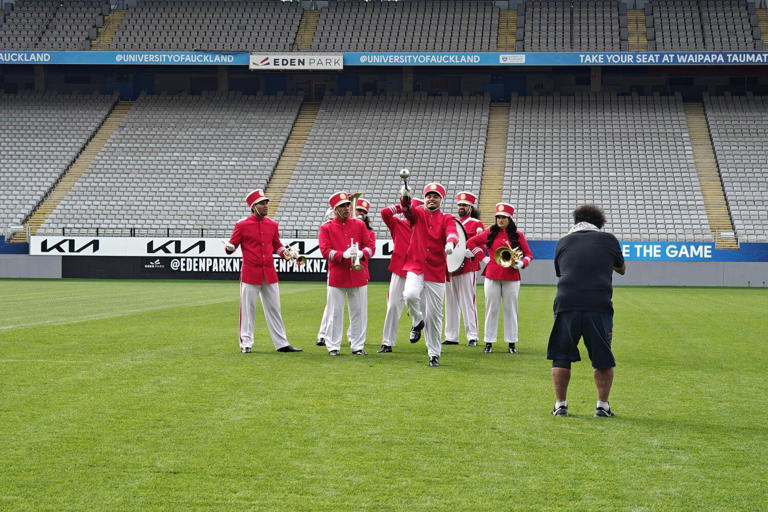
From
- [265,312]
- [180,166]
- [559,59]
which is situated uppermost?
[559,59]

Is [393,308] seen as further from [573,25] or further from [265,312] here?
[573,25]

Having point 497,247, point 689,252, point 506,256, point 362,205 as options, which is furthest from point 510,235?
point 689,252

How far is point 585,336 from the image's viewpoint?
7.88 metres

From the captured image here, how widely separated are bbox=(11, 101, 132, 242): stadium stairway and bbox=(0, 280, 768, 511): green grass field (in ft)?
92.8

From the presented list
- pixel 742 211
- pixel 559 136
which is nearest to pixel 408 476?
pixel 742 211

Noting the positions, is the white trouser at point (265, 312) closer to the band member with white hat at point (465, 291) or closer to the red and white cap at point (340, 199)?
the red and white cap at point (340, 199)

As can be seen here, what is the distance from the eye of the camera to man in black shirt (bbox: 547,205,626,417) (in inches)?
309

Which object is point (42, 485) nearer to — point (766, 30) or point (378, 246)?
point (378, 246)

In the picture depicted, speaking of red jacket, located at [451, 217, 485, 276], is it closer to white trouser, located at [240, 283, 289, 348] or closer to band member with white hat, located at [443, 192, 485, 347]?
band member with white hat, located at [443, 192, 485, 347]

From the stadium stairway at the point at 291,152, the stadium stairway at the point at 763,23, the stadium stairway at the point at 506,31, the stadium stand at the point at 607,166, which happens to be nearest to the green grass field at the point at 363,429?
the stadium stand at the point at 607,166

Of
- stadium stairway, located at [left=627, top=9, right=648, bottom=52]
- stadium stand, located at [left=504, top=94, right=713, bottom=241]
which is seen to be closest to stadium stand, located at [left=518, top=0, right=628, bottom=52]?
stadium stairway, located at [left=627, top=9, right=648, bottom=52]

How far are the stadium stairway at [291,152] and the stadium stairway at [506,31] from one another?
10225 mm

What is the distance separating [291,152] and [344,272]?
33687 millimetres

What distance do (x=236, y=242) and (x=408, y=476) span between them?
24.7 ft
